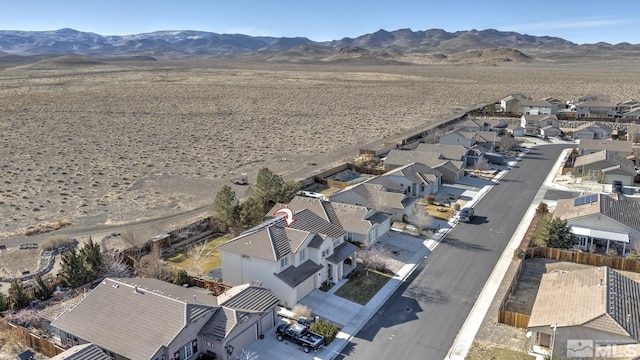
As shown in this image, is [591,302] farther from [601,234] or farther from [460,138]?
[460,138]

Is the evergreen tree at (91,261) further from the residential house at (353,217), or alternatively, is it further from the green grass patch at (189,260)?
the residential house at (353,217)

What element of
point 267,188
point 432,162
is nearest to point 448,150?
point 432,162

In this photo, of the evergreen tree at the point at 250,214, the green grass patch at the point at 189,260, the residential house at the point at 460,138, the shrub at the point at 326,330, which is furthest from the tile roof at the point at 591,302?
the residential house at the point at 460,138

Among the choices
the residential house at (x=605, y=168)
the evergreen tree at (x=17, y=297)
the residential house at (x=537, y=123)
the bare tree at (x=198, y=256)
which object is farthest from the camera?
the residential house at (x=537, y=123)

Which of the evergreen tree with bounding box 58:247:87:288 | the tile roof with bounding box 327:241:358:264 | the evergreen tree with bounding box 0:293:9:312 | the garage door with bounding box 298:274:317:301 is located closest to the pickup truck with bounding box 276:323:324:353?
the garage door with bounding box 298:274:317:301

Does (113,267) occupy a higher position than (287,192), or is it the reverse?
(287,192)

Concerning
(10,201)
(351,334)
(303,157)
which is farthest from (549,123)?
(10,201)
